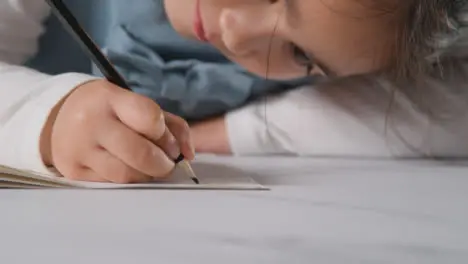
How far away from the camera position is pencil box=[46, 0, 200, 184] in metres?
0.51

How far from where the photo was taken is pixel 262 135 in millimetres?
772

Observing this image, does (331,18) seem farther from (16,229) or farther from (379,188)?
(16,229)

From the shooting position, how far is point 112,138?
0.53 m

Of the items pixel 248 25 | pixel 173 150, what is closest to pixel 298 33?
pixel 248 25

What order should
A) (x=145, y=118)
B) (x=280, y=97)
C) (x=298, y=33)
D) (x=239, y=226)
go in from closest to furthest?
(x=239, y=226)
(x=145, y=118)
(x=298, y=33)
(x=280, y=97)

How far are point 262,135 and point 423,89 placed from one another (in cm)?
17

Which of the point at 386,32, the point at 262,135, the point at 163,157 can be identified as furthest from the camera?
the point at 262,135

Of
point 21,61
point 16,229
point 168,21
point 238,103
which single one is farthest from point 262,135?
point 16,229

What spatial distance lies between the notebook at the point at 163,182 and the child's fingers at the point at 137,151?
1 centimetres

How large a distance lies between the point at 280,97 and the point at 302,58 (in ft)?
0.36

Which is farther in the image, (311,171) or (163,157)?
(311,171)

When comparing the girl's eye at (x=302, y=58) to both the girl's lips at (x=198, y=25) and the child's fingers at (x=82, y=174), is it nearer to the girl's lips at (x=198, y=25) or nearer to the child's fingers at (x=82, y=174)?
the girl's lips at (x=198, y=25)

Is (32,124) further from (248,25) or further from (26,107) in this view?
(248,25)

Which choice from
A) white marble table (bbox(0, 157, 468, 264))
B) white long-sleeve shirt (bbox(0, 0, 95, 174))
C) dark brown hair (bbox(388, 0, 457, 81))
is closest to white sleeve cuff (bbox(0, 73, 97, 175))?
white long-sleeve shirt (bbox(0, 0, 95, 174))
